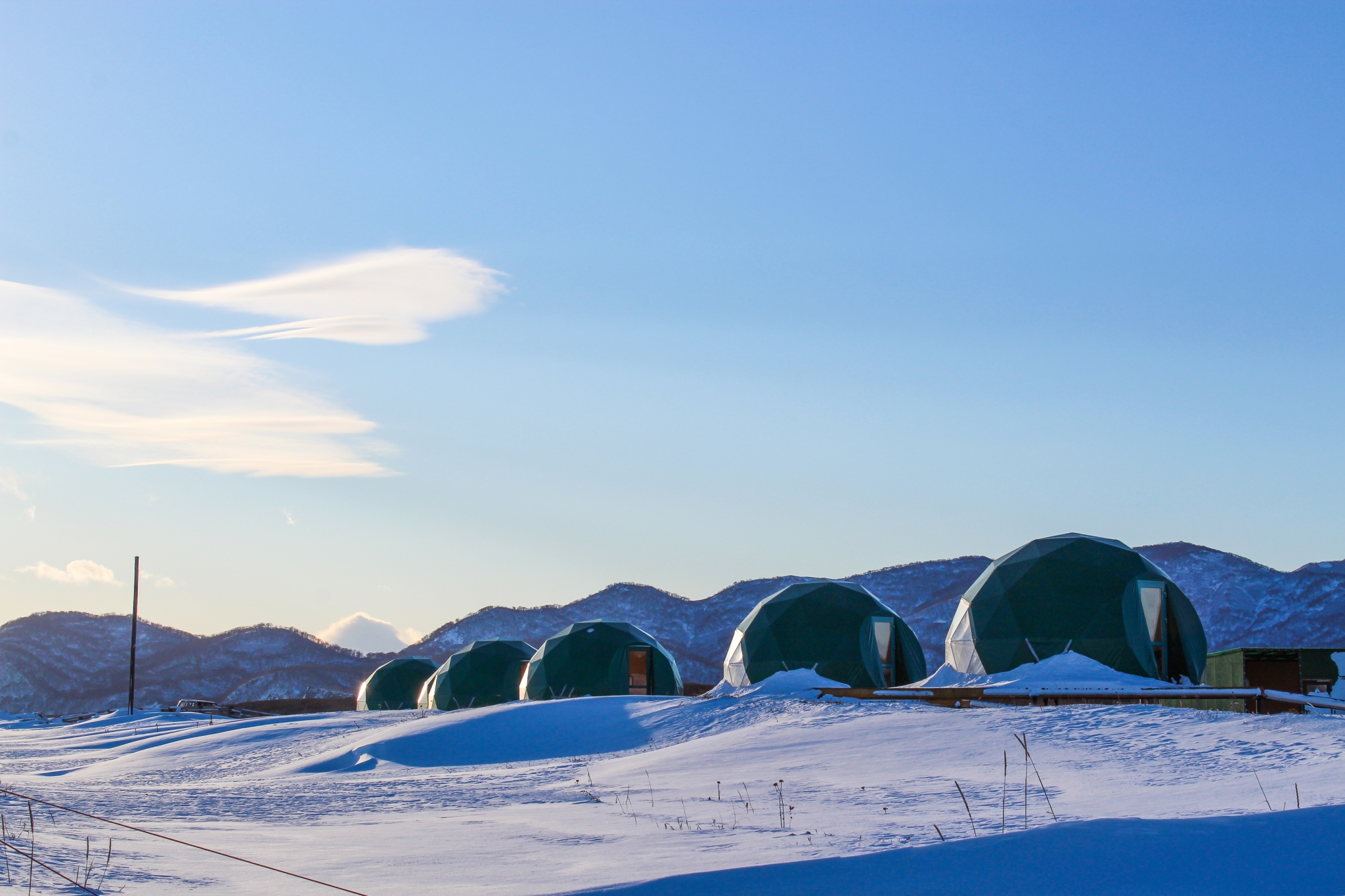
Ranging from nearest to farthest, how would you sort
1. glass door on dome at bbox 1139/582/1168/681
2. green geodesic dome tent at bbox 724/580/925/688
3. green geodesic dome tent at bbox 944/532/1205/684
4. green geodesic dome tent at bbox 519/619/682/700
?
green geodesic dome tent at bbox 944/532/1205/684, glass door on dome at bbox 1139/582/1168/681, green geodesic dome tent at bbox 724/580/925/688, green geodesic dome tent at bbox 519/619/682/700

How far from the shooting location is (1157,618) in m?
24.6

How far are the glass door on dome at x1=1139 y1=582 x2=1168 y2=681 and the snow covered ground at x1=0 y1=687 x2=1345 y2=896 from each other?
32.6ft

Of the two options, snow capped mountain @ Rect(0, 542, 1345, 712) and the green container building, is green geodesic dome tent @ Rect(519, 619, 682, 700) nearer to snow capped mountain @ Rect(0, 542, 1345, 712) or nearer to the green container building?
the green container building

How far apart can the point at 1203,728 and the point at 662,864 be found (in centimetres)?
841

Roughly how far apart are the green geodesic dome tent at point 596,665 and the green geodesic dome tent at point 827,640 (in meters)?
5.84

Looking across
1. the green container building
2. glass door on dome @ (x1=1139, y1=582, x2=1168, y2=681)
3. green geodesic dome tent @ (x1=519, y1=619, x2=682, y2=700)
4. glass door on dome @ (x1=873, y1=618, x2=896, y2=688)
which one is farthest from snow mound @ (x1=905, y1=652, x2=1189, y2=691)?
green geodesic dome tent @ (x1=519, y1=619, x2=682, y2=700)

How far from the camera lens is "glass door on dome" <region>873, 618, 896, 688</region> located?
2977 centimetres

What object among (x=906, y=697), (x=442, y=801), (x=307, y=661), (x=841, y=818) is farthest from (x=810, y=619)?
(x=307, y=661)

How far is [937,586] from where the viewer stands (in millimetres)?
188125

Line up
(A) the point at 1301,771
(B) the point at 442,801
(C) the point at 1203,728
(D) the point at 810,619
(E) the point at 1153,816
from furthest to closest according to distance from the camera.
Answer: (D) the point at 810,619 < (C) the point at 1203,728 < (B) the point at 442,801 < (A) the point at 1301,771 < (E) the point at 1153,816

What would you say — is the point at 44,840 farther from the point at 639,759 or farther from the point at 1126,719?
the point at 1126,719

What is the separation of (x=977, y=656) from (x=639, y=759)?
1347 cm

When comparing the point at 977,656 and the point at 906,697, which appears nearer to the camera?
the point at 906,697

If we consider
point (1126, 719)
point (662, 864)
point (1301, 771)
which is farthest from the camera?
point (1126, 719)
